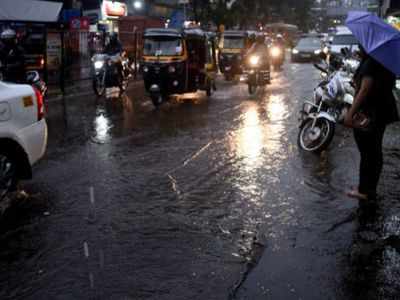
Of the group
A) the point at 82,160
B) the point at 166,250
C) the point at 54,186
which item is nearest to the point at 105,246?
the point at 166,250

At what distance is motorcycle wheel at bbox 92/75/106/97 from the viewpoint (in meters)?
16.4

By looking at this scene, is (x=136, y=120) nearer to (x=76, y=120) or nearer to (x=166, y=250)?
(x=76, y=120)

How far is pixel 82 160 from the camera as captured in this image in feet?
26.8

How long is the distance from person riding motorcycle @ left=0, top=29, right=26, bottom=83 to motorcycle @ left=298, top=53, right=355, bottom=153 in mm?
6994

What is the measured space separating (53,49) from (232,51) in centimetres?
870

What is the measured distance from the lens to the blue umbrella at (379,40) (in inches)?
227

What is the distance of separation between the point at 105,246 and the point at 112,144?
4.54 m

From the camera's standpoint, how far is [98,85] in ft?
54.2

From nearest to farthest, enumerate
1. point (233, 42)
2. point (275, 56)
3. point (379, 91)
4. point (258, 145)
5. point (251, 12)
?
point (379, 91) → point (258, 145) → point (233, 42) → point (275, 56) → point (251, 12)

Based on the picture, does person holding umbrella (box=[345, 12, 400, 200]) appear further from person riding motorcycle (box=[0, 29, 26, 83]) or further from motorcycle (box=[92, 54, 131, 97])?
motorcycle (box=[92, 54, 131, 97])

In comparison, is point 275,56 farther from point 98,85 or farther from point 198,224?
point 198,224

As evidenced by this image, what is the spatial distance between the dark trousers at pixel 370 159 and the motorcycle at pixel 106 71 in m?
11.4

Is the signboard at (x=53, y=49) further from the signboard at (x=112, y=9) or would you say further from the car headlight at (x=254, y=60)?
the signboard at (x=112, y=9)

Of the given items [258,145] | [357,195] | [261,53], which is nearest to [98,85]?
[261,53]
